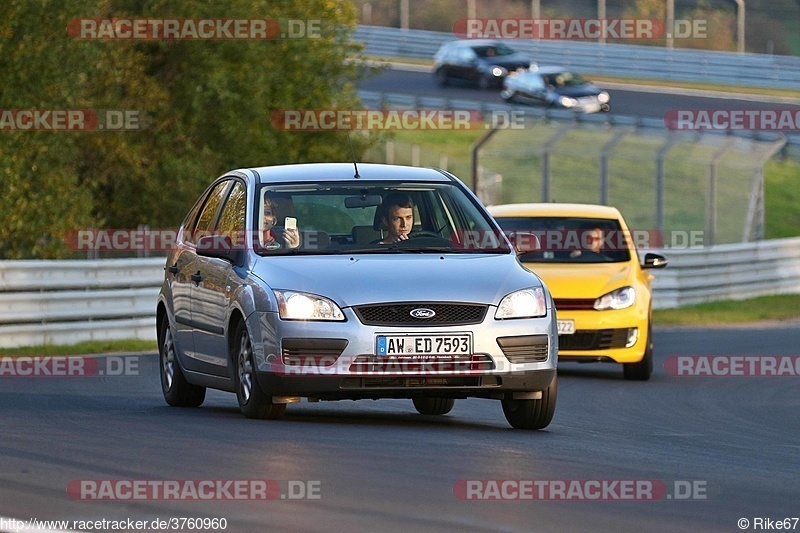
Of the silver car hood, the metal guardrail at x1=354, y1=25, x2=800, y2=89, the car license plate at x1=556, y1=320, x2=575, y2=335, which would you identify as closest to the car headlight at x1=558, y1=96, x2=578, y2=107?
the metal guardrail at x1=354, y1=25, x2=800, y2=89

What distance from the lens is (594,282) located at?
664 inches

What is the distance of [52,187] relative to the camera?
24500mm

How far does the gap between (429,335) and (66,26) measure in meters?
15.6

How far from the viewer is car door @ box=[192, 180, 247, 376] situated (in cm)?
1115

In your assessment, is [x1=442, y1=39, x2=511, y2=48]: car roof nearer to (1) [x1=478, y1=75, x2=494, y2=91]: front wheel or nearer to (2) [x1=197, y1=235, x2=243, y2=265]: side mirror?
(1) [x1=478, y1=75, x2=494, y2=91]: front wheel

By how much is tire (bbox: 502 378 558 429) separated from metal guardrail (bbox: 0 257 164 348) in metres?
9.46

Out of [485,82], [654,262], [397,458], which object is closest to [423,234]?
[397,458]

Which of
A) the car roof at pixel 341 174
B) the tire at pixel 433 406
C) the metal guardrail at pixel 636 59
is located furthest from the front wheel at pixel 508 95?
the car roof at pixel 341 174

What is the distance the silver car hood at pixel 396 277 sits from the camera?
10.2 m

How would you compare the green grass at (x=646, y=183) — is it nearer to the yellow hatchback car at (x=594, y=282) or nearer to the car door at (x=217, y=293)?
the yellow hatchback car at (x=594, y=282)

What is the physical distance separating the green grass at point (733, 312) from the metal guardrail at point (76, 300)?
Result: 8254 millimetres

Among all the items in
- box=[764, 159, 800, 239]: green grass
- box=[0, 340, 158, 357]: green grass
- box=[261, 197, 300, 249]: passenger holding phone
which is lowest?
box=[764, 159, 800, 239]: green grass

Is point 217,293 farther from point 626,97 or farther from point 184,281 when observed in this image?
point 626,97

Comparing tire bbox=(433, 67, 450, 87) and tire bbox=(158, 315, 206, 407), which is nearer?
tire bbox=(158, 315, 206, 407)
